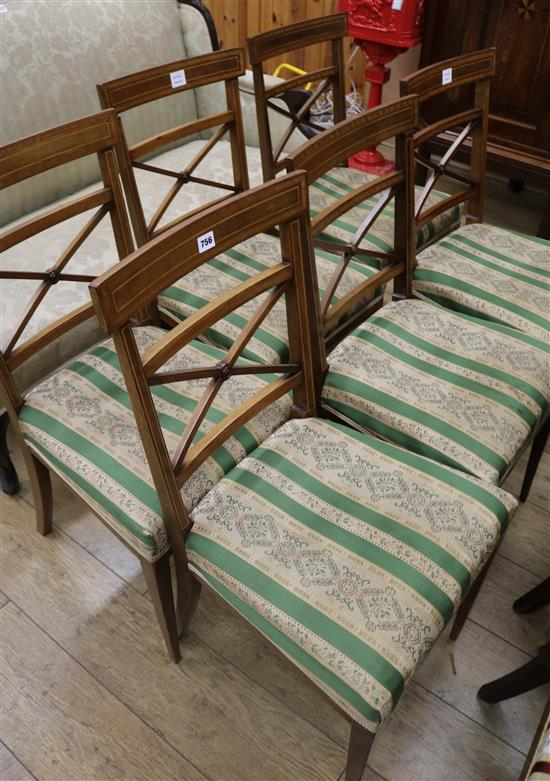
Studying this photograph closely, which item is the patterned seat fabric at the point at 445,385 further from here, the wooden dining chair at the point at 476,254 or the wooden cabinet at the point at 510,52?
the wooden cabinet at the point at 510,52

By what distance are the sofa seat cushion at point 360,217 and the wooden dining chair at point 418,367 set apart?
0.22 meters

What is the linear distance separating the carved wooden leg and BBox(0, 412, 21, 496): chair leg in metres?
1.15

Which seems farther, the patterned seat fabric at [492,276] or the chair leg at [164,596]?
the patterned seat fabric at [492,276]

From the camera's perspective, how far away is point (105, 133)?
1052 mm

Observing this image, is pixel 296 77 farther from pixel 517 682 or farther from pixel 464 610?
pixel 517 682

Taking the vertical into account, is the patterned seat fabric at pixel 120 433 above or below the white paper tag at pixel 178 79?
below

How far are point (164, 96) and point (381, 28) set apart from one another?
1310 millimetres

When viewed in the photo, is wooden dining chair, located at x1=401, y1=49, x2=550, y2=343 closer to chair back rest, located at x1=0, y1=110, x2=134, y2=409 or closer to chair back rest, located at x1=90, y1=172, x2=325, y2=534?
chair back rest, located at x1=90, y1=172, x2=325, y2=534

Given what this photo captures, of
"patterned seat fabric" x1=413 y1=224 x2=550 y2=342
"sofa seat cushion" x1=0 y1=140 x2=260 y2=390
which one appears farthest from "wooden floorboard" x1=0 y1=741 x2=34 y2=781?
"patterned seat fabric" x1=413 y1=224 x2=550 y2=342

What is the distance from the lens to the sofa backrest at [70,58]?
1.58 metres

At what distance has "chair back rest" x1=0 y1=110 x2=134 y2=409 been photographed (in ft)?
3.16

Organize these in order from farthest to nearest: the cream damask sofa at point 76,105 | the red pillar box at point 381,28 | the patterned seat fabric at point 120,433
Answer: the red pillar box at point 381,28, the cream damask sofa at point 76,105, the patterned seat fabric at point 120,433

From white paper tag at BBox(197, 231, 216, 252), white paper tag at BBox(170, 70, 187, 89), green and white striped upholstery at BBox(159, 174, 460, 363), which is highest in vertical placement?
white paper tag at BBox(170, 70, 187, 89)

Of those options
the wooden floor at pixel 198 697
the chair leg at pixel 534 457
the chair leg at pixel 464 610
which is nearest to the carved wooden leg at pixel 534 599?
the wooden floor at pixel 198 697
